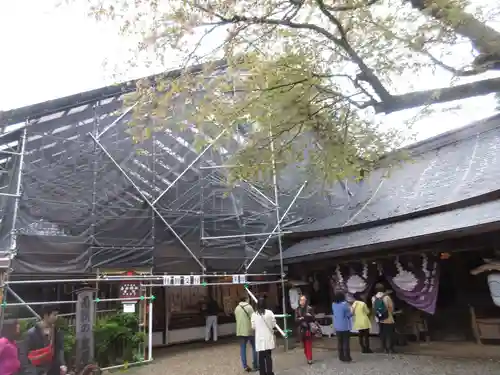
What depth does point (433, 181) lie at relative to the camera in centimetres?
1188

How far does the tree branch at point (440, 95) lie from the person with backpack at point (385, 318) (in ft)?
18.0

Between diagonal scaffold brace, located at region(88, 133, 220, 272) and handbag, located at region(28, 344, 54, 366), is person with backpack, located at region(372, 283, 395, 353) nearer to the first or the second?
diagonal scaffold brace, located at region(88, 133, 220, 272)

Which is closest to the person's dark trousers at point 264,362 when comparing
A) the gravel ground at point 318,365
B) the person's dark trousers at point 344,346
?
the gravel ground at point 318,365

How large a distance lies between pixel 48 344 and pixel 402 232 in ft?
25.1

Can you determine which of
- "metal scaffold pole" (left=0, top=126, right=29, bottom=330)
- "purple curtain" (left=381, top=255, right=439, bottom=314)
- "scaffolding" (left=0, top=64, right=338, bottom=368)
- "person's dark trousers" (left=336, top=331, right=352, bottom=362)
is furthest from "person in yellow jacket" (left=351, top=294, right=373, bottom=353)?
"metal scaffold pole" (left=0, top=126, right=29, bottom=330)

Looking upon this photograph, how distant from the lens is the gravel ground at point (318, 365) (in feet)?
Answer: 24.4

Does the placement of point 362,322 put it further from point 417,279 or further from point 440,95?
point 440,95

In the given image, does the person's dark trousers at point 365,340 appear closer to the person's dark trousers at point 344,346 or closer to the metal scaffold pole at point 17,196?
the person's dark trousers at point 344,346

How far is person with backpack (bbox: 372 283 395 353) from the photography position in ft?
29.9

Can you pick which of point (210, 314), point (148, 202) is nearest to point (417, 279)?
point (148, 202)

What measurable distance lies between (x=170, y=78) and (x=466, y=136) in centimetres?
1033

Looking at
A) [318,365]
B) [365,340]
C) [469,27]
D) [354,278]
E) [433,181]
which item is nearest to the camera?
[469,27]

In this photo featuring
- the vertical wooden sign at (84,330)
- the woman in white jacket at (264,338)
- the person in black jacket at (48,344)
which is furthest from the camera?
the vertical wooden sign at (84,330)

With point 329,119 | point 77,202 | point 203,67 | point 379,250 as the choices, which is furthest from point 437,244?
point 77,202
